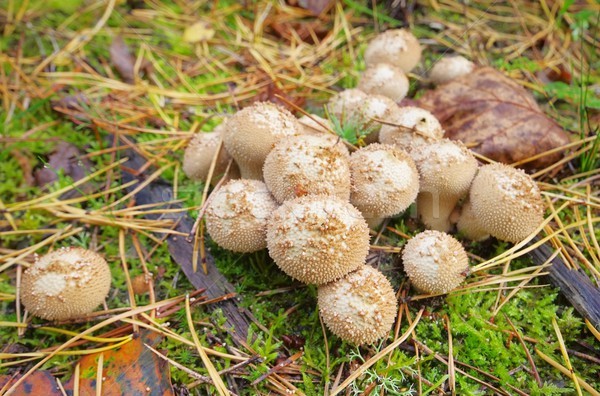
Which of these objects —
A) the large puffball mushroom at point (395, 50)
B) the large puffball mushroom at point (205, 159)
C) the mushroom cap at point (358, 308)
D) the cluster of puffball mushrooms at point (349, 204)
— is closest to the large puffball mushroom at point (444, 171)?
the cluster of puffball mushrooms at point (349, 204)

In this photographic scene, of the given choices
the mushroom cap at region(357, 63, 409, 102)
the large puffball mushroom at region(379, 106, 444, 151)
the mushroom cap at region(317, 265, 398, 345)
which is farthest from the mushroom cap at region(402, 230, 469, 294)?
the mushroom cap at region(357, 63, 409, 102)

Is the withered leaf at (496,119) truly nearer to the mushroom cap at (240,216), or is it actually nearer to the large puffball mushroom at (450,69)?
the large puffball mushroom at (450,69)

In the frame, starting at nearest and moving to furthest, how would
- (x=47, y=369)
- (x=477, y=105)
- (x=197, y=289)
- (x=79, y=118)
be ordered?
(x=47, y=369)
(x=197, y=289)
(x=477, y=105)
(x=79, y=118)

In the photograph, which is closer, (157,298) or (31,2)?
(157,298)

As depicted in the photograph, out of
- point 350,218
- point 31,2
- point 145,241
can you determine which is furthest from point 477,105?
point 31,2

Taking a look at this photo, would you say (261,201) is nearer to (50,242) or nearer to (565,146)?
(50,242)

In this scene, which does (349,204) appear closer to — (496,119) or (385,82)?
(385,82)

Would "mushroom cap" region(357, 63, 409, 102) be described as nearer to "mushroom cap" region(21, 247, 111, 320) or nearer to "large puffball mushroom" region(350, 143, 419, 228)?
"large puffball mushroom" region(350, 143, 419, 228)
